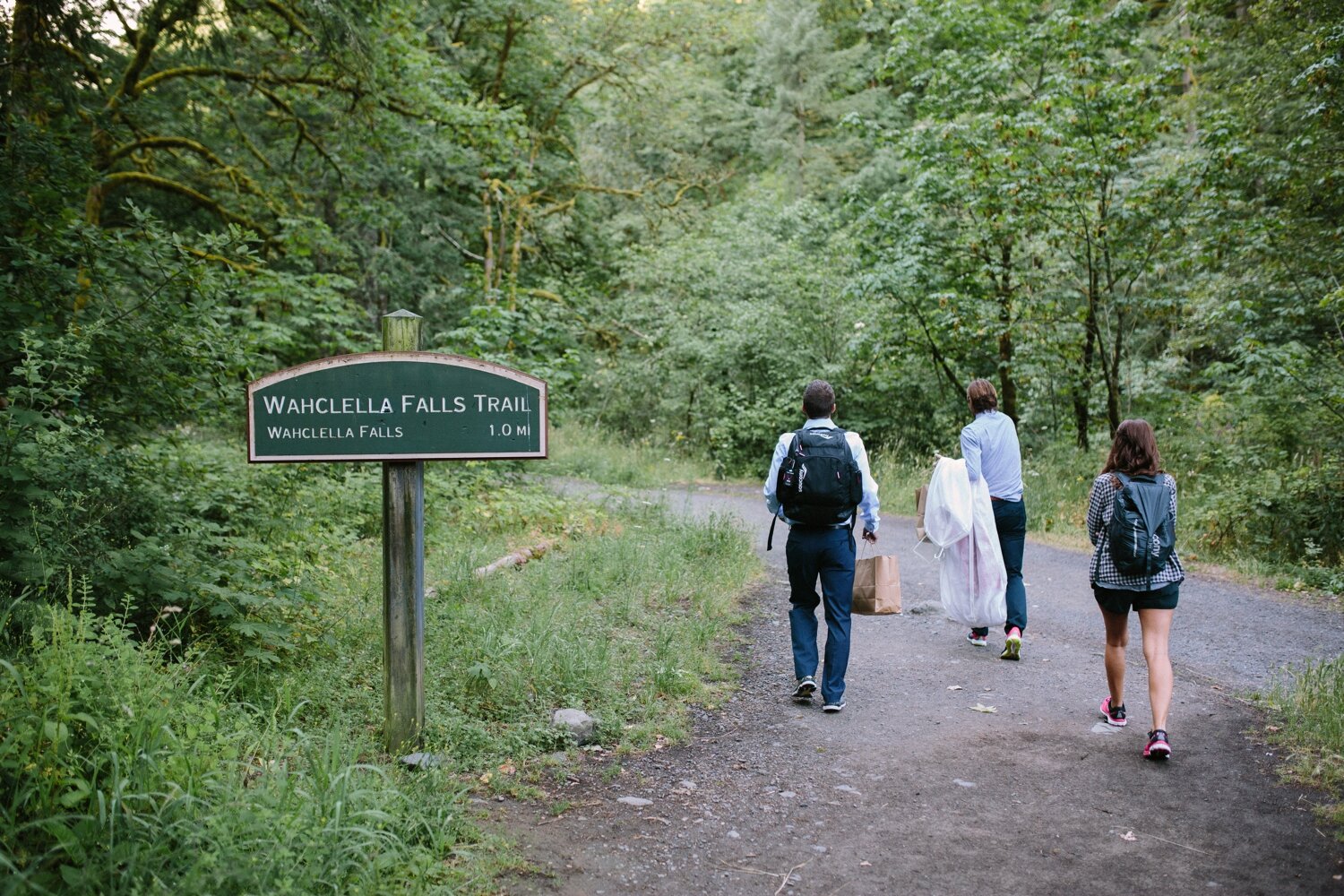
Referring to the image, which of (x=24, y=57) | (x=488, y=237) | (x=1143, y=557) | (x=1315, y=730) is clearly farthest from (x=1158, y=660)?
(x=488, y=237)

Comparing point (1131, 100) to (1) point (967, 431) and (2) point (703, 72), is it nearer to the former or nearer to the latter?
(1) point (967, 431)

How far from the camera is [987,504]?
679cm

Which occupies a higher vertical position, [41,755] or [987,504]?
[987,504]

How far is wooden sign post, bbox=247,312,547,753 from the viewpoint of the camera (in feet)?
13.7

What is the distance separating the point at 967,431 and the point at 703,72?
88.0 ft

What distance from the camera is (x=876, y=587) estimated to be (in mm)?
5926

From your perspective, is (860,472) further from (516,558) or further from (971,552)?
(516,558)

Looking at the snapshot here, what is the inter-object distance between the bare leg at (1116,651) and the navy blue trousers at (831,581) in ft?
4.78

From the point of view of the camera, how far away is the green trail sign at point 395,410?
13.7ft

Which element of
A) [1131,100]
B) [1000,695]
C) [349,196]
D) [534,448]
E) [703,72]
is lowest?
[1000,695]

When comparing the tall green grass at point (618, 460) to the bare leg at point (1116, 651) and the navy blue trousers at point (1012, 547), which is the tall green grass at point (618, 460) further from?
the bare leg at point (1116, 651)

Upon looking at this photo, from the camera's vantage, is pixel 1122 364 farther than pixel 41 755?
Yes

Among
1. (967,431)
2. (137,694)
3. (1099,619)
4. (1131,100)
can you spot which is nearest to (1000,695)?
(967,431)

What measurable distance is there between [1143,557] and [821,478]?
1758 mm
